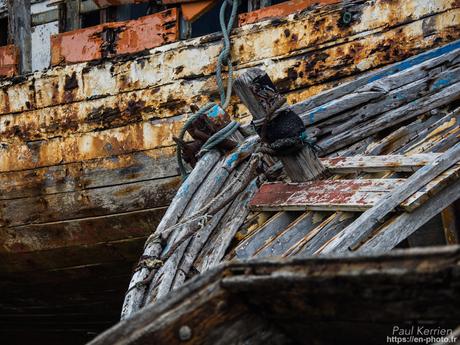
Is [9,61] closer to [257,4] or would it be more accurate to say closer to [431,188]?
[257,4]

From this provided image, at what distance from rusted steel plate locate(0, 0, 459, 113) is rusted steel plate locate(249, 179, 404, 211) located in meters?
1.64

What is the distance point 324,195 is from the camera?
3.13 meters

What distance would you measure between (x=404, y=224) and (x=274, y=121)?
30.2 inches

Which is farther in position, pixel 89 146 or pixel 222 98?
pixel 89 146

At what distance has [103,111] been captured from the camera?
5.63 meters

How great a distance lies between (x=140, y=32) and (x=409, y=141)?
272 centimetres

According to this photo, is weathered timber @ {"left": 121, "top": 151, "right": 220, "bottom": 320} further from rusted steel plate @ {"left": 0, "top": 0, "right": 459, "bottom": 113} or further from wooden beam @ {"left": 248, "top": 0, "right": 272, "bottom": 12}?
wooden beam @ {"left": 248, "top": 0, "right": 272, "bottom": 12}

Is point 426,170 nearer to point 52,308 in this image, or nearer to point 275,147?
point 275,147

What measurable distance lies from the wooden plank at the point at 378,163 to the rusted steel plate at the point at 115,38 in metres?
2.43

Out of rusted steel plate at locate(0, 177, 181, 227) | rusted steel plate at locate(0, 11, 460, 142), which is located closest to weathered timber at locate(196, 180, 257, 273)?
rusted steel plate at locate(0, 11, 460, 142)

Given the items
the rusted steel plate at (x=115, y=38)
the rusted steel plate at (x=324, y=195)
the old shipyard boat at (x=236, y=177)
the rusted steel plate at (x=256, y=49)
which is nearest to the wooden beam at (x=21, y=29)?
the old shipyard boat at (x=236, y=177)

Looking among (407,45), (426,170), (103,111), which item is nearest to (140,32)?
(103,111)

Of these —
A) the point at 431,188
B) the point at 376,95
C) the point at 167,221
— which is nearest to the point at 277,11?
the point at 376,95

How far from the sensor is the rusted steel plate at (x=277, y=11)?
195 inches
